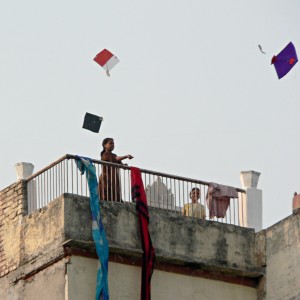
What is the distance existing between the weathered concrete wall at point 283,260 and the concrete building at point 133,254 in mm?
18

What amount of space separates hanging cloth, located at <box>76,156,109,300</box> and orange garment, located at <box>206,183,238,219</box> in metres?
2.64

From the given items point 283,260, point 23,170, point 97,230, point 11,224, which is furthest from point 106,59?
point 283,260

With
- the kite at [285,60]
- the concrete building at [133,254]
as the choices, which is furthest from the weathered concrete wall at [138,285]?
the kite at [285,60]

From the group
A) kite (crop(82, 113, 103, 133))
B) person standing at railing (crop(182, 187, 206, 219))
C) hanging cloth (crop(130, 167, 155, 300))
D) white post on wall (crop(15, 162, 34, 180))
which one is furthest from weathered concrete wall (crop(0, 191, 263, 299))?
kite (crop(82, 113, 103, 133))

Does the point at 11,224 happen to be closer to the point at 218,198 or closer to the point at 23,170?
the point at 23,170

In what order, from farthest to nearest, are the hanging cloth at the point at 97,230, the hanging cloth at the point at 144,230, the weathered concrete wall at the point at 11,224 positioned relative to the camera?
the weathered concrete wall at the point at 11,224, the hanging cloth at the point at 144,230, the hanging cloth at the point at 97,230

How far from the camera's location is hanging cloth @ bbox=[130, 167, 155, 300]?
2952 cm

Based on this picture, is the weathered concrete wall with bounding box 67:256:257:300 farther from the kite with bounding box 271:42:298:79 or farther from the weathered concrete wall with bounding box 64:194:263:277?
the kite with bounding box 271:42:298:79

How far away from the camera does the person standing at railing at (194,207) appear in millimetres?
30953

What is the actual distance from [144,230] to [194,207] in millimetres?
1541

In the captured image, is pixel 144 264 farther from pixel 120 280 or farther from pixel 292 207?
pixel 292 207

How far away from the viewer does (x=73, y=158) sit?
29.8 m

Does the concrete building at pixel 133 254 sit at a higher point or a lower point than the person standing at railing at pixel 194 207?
lower

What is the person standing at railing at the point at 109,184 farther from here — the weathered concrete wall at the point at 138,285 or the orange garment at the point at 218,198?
the orange garment at the point at 218,198
